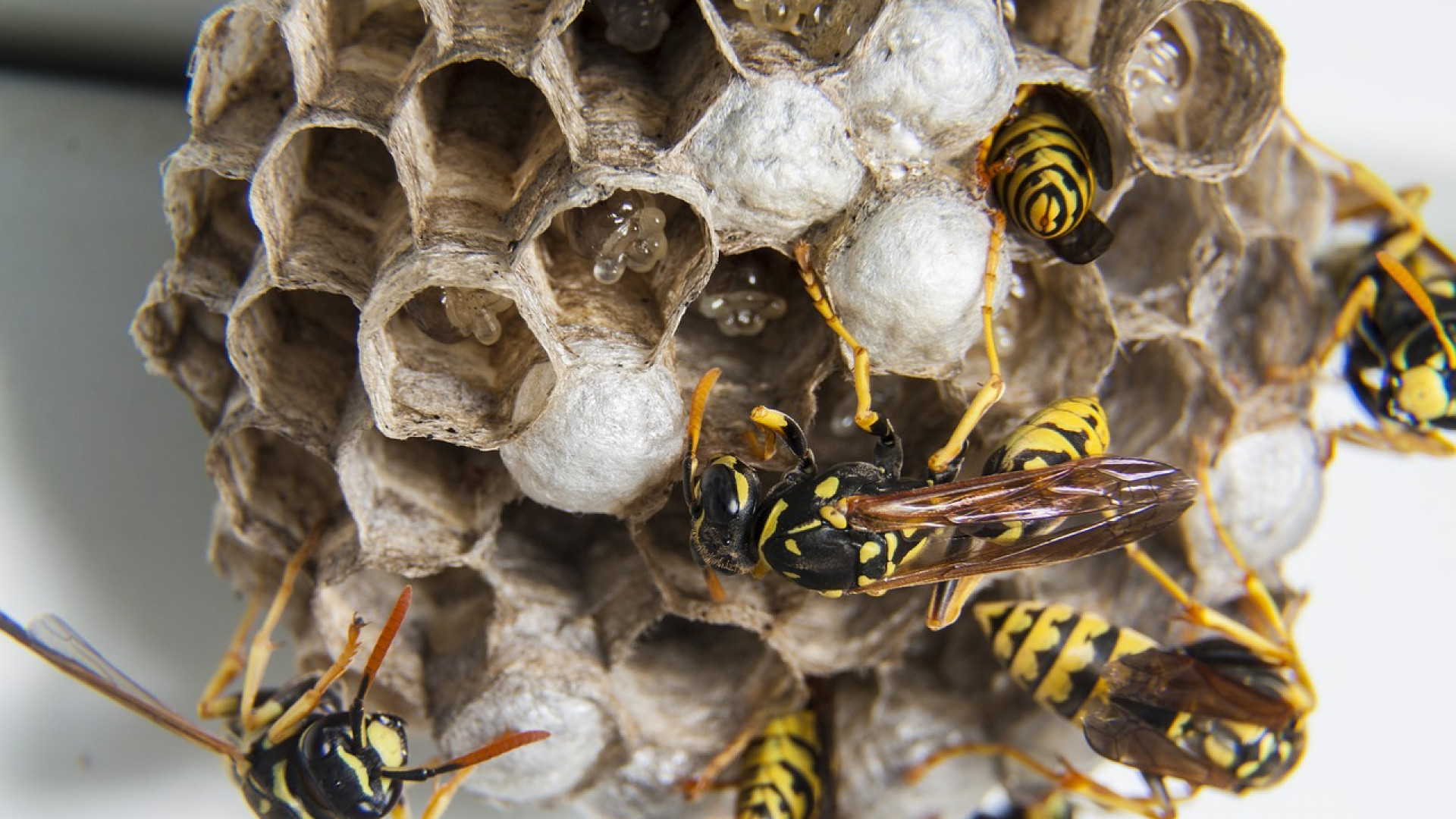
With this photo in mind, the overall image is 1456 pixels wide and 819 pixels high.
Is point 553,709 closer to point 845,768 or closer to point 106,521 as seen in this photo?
point 845,768

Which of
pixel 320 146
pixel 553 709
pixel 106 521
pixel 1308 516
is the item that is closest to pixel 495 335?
pixel 320 146

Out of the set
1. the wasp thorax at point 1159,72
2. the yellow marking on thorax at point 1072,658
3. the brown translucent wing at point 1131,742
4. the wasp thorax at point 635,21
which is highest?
the wasp thorax at point 635,21

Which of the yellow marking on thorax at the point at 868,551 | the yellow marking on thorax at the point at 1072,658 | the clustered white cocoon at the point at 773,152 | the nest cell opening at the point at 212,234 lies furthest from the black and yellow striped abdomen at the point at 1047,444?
the nest cell opening at the point at 212,234

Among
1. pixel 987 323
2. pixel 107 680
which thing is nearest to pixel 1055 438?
pixel 987 323

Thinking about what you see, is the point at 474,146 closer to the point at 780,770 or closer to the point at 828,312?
the point at 828,312

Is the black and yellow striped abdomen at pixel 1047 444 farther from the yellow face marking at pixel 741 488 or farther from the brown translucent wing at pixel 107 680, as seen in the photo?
the brown translucent wing at pixel 107 680
